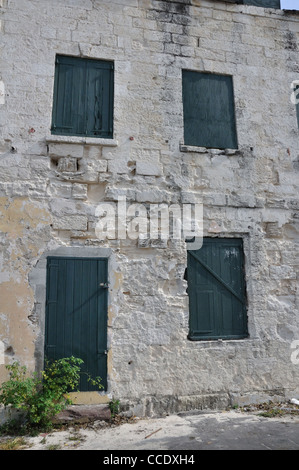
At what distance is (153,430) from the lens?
4.25 metres

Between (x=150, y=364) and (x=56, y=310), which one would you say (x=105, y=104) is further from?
(x=150, y=364)

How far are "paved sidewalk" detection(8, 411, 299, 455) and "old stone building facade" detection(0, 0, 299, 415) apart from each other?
303 millimetres

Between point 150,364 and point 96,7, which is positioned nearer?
point 150,364

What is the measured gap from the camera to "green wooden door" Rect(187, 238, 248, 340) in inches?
203

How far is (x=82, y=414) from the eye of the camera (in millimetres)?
4461

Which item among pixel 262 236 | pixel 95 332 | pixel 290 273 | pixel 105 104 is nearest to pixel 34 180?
pixel 105 104

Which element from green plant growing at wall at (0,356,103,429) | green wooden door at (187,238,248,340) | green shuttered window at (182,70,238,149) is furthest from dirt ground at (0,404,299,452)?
green shuttered window at (182,70,238,149)

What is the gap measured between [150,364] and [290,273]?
2410 mm

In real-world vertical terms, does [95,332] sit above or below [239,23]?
below

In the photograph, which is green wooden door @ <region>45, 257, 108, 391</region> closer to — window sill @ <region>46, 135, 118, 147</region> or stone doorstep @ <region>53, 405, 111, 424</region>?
stone doorstep @ <region>53, 405, 111, 424</region>

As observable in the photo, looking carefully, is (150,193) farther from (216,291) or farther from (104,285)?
(216,291)

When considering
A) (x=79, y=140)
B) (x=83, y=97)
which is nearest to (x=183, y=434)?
(x=79, y=140)

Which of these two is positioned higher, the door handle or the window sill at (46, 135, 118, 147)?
the window sill at (46, 135, 118, 147)

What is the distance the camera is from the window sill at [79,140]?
16.6ft
